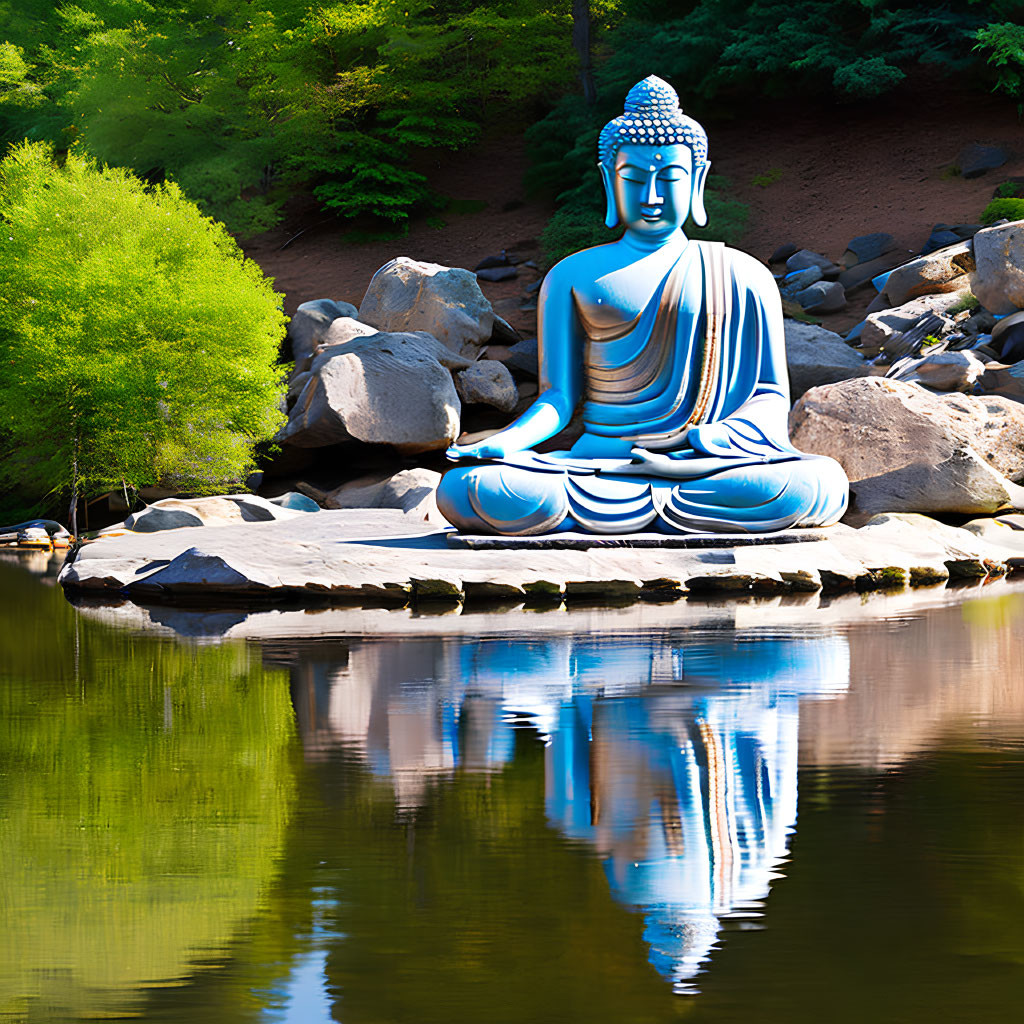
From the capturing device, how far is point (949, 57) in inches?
837

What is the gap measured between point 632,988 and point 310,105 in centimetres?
2383

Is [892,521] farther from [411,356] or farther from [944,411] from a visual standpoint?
[411,356]

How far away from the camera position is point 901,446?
30.7 feet

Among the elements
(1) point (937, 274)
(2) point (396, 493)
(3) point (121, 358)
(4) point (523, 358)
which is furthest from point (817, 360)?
(3) point (121, 358)

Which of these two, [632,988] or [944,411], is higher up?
[944,411]

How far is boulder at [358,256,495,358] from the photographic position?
16656mm

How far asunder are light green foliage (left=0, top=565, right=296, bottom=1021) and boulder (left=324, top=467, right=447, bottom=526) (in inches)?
199

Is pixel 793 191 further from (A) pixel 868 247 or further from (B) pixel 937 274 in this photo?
(B) pixel 937 274

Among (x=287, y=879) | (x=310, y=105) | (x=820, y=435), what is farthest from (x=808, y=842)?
(x=310, y=105)

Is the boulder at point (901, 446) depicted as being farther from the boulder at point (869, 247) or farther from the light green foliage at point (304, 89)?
the light green foliage at point (304, 89)

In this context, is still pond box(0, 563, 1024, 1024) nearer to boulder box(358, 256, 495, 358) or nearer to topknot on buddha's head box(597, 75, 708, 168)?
topknot on buddha's head box(597, 75, 708, 168)

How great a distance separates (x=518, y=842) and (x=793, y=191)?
22.3m

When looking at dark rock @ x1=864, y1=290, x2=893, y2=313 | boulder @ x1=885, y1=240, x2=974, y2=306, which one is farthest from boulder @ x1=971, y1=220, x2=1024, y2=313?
dark rock @ x1=864, y1=290, x2=893, y2=313

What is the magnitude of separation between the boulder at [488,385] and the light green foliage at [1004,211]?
695 cm
